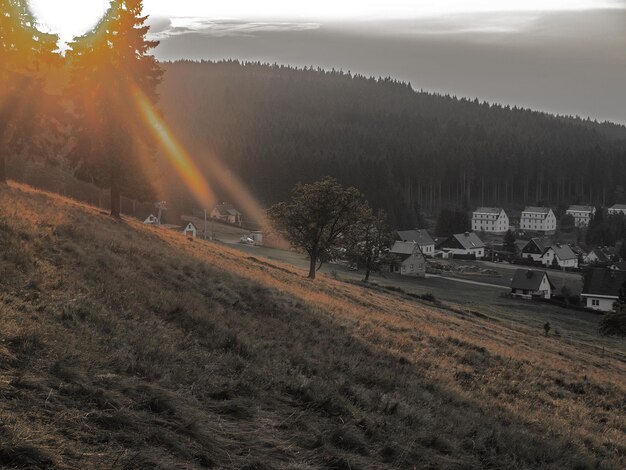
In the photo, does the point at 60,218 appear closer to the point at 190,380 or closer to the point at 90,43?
the point at 190,380

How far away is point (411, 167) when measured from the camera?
596 feet

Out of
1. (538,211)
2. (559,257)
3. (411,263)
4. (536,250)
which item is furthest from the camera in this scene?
(538,211)

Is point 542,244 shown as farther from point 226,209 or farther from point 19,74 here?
point 19,74

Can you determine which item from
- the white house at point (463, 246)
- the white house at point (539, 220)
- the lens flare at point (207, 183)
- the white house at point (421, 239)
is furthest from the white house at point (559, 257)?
the lens flare at point (207, 183)

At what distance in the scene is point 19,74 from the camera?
104ft

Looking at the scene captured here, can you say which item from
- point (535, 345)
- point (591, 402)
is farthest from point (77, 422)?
point (535, 345)

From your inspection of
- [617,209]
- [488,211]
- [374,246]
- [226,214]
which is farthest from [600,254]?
[226,214]

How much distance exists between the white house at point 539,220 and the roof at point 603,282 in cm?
8682

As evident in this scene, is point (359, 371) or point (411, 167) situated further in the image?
point (411, 167)

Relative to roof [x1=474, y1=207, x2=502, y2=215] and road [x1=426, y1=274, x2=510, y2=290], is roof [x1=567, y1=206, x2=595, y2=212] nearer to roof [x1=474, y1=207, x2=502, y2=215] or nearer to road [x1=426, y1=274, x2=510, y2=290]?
roof [x1=474, y1=207, x2=502, y2=215]

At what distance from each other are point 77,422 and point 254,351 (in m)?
5.76

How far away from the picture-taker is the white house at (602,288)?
249ft

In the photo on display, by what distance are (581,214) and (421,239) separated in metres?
74.4

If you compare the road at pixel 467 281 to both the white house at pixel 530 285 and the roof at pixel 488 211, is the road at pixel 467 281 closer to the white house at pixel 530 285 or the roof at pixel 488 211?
the white house at pixel 530 285
